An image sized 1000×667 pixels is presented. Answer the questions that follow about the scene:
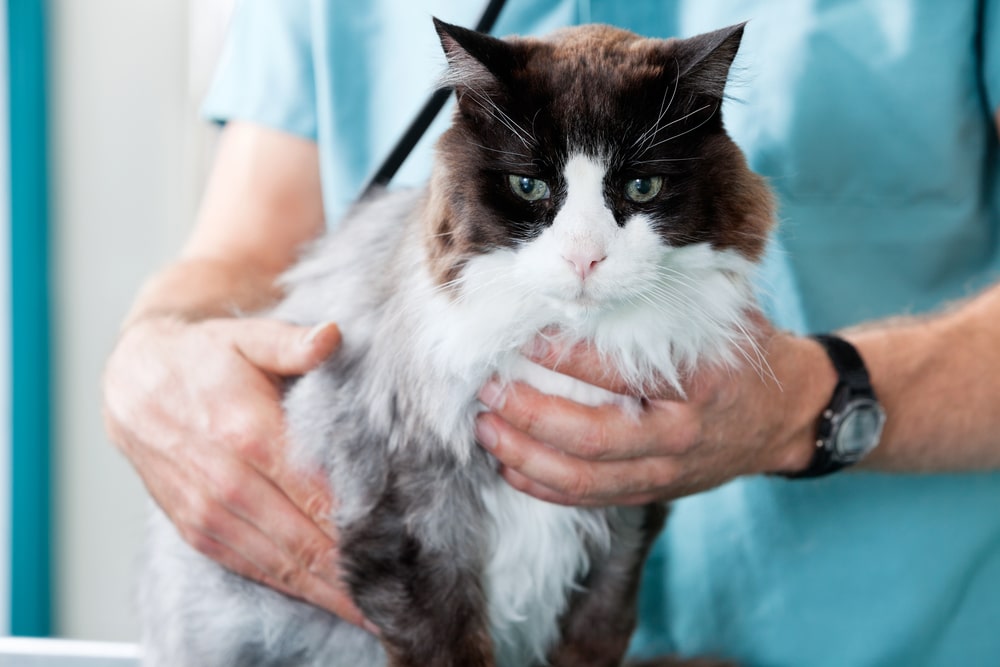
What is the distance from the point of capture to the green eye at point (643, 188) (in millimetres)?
924

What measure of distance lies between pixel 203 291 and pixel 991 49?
129 centimetres

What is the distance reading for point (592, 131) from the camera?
904 mm

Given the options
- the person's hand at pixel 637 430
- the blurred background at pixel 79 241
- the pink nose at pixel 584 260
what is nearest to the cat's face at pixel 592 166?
the pink nose at pixel 584 260

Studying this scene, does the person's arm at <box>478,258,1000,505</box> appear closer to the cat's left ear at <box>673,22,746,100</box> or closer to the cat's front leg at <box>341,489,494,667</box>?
the cat's front leg at <box>341,489,494,667</box>

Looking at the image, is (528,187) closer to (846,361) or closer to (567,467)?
(567,467)

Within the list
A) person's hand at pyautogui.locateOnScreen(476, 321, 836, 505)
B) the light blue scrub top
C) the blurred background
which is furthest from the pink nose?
the blurred background

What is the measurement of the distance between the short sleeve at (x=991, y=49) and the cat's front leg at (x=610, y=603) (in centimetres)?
83

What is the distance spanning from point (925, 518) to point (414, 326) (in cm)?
90

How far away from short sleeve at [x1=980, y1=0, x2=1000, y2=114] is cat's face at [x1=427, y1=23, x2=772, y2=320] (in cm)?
63

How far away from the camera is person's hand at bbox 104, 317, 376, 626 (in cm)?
115

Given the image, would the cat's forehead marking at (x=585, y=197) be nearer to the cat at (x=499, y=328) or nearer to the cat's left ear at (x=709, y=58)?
the cat at (x=499, y=328)

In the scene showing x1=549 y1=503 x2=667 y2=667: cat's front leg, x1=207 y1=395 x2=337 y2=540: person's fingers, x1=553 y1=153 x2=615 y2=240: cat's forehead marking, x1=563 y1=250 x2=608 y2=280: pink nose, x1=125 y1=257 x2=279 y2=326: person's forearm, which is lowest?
x1=549 y1=503 x2=667 y2=667: cat's front leg

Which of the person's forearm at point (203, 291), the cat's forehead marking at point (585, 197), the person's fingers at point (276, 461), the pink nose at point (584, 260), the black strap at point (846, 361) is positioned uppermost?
the cat's forehead marking at point (585, 197)

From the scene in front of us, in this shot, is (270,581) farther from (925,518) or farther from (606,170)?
(925,518)
